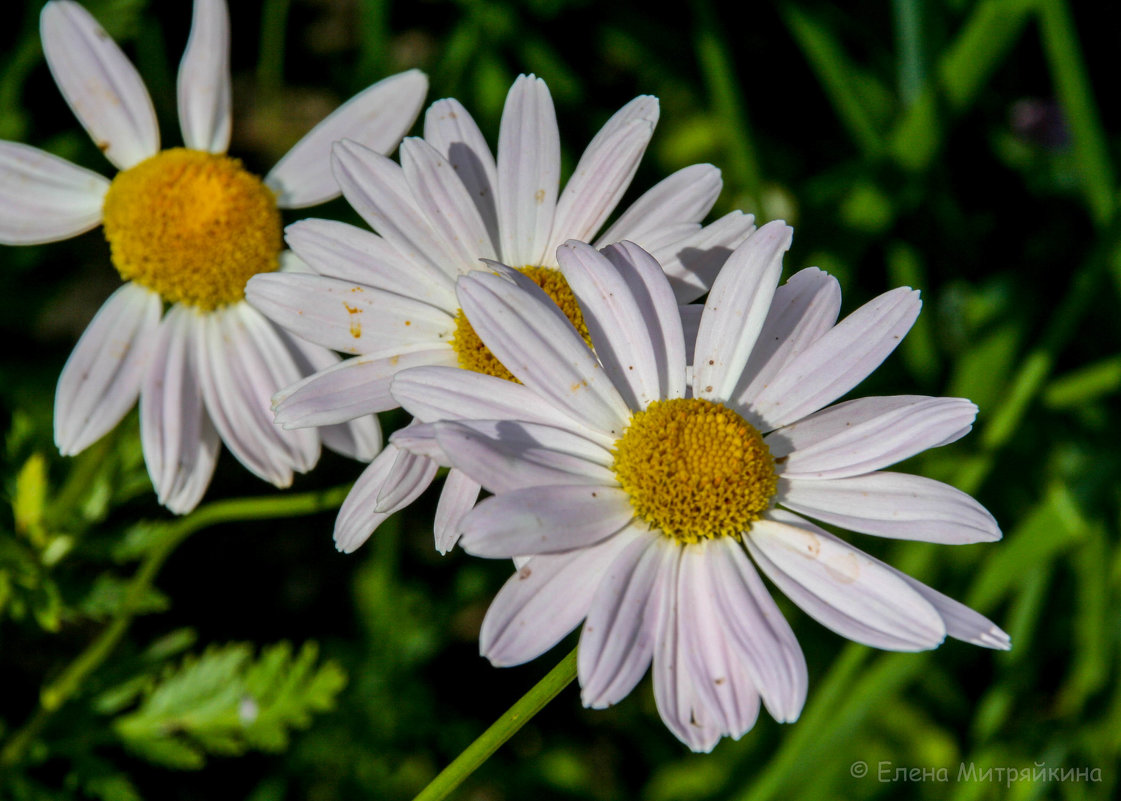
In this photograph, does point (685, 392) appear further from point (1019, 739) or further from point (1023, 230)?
point (1023, 230)

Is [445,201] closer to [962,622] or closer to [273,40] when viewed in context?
[962,622]

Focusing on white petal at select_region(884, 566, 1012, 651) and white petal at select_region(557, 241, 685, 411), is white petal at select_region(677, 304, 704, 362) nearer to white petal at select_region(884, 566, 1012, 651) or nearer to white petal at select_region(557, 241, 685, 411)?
white petal at select_region(557, 241, 685, 411)

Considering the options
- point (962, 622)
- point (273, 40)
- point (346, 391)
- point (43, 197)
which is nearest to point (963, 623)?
point (962, 622)

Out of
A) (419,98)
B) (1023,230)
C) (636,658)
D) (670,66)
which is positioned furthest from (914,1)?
(636,658)

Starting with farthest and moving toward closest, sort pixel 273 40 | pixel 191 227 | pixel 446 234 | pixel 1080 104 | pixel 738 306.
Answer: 1. pixel 273 40
2. pixel 1080 104
3. pixel 191 227
4. pixel 446 234
5. pixel 738 306

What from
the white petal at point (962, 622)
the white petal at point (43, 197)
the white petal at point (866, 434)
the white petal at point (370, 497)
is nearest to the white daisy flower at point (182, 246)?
the white petal at point (43, 197)
